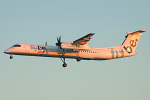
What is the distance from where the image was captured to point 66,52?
36.2 m

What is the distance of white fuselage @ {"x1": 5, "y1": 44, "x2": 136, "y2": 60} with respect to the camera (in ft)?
113

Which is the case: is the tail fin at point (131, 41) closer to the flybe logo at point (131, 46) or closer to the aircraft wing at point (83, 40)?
the flybe logo at point (131, 46)

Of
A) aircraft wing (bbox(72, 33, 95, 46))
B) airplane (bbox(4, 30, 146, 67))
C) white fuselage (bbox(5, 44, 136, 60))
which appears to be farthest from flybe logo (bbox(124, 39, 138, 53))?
aircraft wing (bbox(72, 33, 95, 46))

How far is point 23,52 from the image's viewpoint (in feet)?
113

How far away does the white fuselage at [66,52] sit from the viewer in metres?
34.4

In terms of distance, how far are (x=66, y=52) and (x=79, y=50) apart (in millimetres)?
1693

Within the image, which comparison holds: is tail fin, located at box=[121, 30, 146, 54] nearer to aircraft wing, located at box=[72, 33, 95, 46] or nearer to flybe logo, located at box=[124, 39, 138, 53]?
flybe logo, located at box=[124, 39, 138, 53]

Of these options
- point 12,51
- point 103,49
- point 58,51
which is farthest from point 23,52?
point 103,49

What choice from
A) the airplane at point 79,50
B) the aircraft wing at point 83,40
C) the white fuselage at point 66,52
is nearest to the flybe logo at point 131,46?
the airplane at point 79,50

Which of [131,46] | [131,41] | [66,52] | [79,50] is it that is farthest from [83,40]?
[131,41]

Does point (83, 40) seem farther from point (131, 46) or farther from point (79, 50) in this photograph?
point (131, 46)

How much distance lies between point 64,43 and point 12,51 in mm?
6263

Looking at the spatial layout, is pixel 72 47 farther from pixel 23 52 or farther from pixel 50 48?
pixel 23 52

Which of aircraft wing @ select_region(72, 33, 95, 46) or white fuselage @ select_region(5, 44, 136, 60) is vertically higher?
aircraft wing @ select_region(72, 33, 95, 46)
